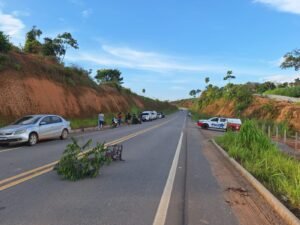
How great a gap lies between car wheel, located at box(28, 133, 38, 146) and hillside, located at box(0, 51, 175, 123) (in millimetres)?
13254

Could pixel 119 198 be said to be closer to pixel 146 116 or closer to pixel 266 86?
pixel 146 116

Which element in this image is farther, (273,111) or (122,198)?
(273,111)

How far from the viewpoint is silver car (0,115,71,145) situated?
58.2 ft

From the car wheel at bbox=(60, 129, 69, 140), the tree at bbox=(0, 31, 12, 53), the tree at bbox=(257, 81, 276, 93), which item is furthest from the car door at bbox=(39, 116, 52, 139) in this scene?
the tree at bbox=(257, 81, 276, 93)

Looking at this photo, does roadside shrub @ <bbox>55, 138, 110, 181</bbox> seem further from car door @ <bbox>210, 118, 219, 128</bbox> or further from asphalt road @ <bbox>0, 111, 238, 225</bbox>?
car door @ <bbox>210, 118, 219, 128</bbox>

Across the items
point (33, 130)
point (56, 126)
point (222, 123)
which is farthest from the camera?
point (222, 123)

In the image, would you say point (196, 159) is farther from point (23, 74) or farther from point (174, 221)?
point (23, 74)

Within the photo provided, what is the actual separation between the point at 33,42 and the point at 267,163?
45.8 m

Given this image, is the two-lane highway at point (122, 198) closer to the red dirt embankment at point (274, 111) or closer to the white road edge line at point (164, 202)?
the white road edge line at point (164, 202)

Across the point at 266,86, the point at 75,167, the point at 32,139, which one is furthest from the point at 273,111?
the point at 266,86

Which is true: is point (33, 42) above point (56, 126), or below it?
above

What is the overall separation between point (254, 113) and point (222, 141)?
36650 millimetres

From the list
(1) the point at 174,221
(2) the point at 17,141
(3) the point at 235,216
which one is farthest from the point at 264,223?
(2) the point at 17,141

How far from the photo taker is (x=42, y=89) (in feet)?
134
